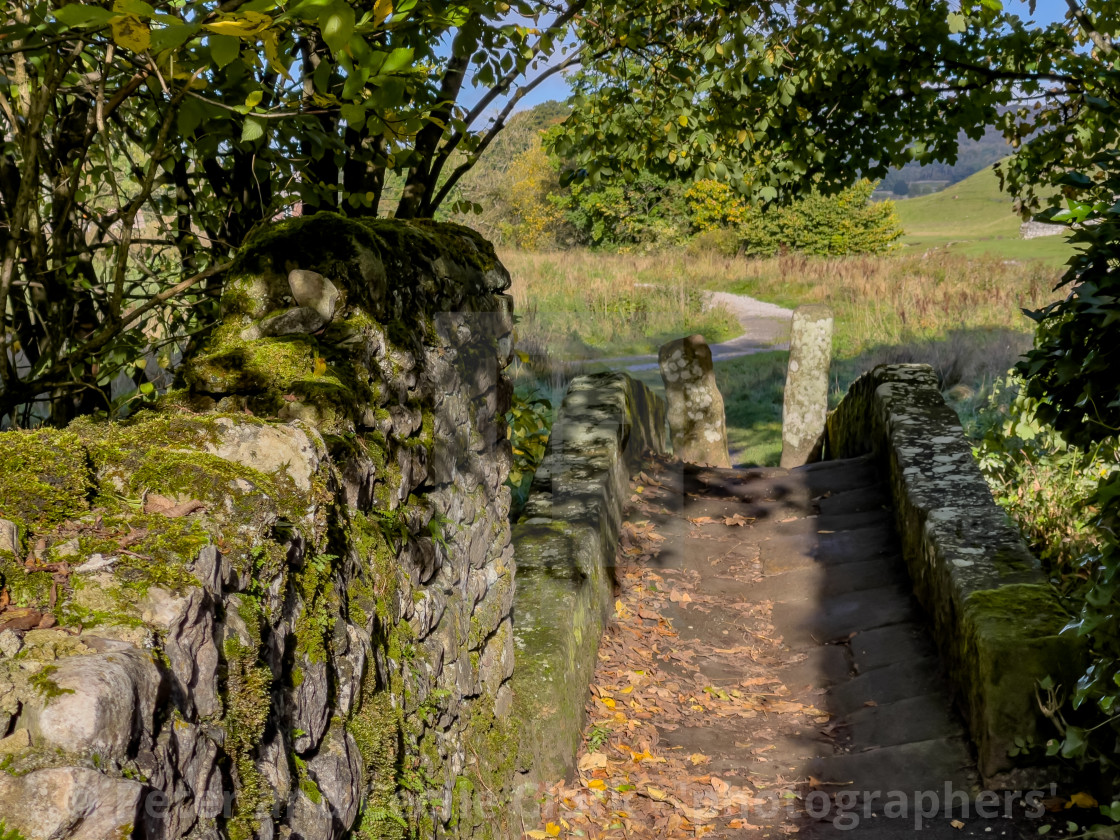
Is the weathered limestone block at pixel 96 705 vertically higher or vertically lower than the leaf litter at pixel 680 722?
higher

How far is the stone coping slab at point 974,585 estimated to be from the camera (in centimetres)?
352

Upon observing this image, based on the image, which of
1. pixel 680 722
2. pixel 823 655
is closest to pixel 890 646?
pixel 823 655

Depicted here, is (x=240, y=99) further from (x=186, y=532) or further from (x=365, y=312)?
(x=186, y=532)

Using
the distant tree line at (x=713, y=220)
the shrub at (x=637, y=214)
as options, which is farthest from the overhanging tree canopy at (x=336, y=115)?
the shrub at (x=637, y=214)

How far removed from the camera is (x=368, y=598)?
2.38 metres

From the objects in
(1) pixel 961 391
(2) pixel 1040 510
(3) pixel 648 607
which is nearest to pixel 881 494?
(2) pixel 1040 510

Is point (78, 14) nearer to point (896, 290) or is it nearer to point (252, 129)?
point (252, 129)

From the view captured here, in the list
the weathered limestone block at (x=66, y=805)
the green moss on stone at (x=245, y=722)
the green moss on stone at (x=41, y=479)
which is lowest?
the green moss on stone at (x=245, y=722)

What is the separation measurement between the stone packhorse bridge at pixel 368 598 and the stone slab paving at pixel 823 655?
0.03 meters

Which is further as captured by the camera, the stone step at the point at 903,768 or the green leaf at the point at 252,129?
the stone step at the point at 903,768

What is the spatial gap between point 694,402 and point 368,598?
729 centimetres

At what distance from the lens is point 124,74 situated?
3518 millimetres

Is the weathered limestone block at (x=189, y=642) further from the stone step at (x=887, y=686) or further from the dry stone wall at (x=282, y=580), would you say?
the stone step at (x=887, y=686)

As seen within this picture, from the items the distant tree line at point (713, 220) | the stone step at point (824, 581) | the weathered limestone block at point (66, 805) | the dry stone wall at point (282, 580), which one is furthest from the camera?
the distant tree line at point (713, 220)
